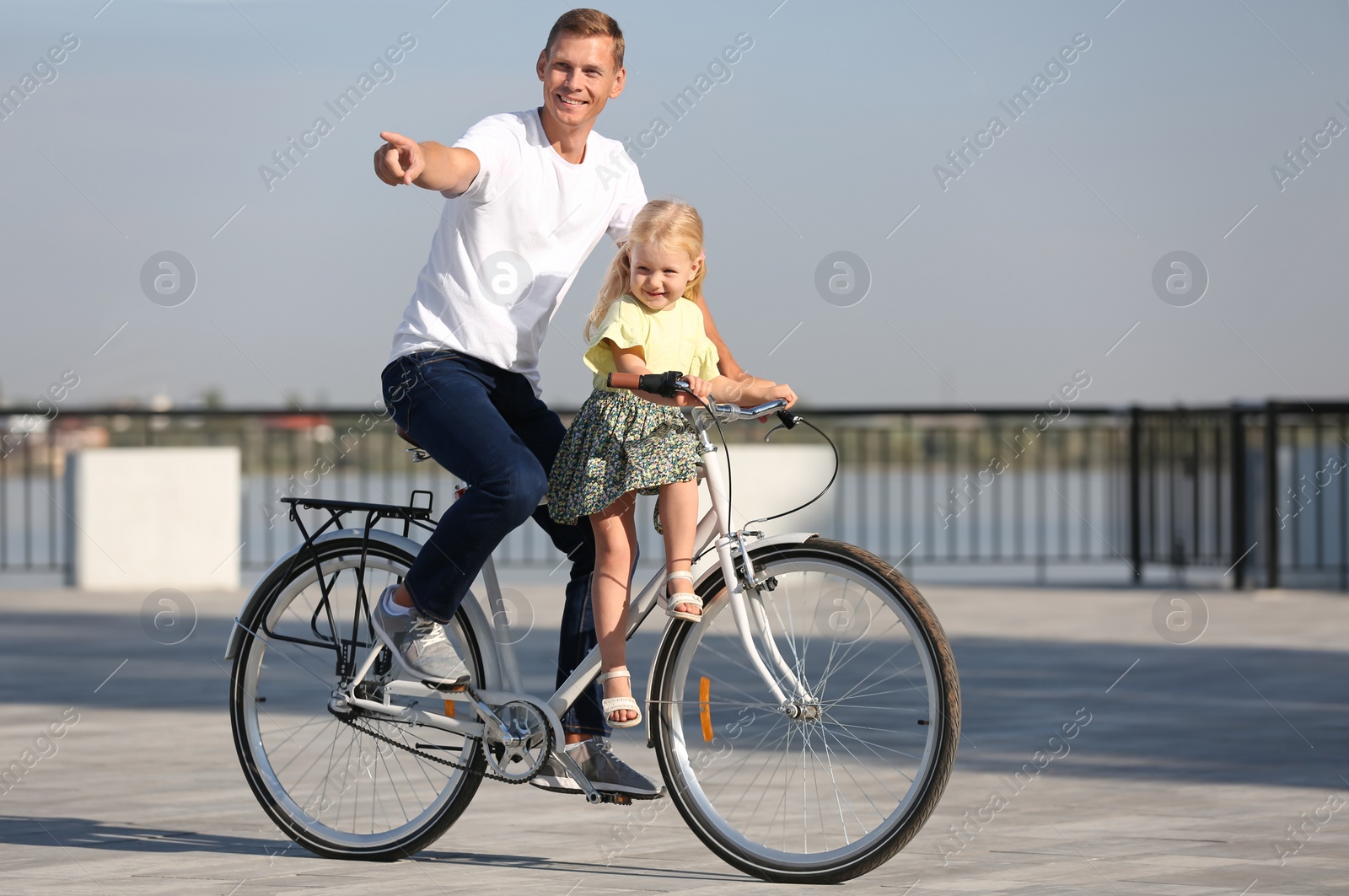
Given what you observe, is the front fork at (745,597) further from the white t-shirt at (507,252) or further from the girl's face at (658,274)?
the white t-shirt at (507,252)

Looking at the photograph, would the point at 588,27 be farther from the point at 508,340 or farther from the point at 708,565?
the point at 708,565

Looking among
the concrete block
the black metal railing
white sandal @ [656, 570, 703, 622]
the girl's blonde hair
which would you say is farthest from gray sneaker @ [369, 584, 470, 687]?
the concrete block

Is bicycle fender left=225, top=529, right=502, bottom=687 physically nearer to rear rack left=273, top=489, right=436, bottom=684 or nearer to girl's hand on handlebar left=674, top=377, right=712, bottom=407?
rear rack left=273, top=489, right=436, bottom=684

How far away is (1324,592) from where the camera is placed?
11.9 metres

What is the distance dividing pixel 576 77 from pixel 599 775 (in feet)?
5.18

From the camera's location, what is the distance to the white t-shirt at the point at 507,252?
387cm

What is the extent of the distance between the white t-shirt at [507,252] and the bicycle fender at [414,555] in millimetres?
481

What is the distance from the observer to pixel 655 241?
375cm

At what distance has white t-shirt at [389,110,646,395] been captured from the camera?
387 cm

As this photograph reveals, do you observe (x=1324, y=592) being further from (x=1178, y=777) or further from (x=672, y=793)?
(x=672, y=793)

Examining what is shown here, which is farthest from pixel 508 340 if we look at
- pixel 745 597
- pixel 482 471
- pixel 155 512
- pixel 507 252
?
pixel 155 512

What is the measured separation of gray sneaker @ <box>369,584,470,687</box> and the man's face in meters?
1.19

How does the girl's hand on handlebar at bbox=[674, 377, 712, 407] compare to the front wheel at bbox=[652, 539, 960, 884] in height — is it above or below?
above

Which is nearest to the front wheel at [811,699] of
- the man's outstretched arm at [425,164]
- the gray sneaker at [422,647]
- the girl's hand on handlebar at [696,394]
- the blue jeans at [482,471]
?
the blue jeans at [482,471]
